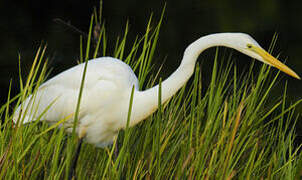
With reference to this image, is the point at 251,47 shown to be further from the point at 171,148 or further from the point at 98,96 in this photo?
the point at 98,96

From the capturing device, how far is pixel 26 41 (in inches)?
323

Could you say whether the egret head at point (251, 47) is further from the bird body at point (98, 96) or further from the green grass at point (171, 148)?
the bird body at point (98, 96)

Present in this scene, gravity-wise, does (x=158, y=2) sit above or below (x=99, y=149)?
above

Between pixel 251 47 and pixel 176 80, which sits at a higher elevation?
pixel 251 47

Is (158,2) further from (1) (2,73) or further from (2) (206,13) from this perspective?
(1) (2,73)

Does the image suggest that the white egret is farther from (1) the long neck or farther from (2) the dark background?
(2) the dark background

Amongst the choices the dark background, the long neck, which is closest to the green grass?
the long neck

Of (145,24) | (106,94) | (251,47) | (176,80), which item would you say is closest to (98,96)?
(106,94)

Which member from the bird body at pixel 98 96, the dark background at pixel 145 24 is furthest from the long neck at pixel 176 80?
the dark background at pixel 145 24

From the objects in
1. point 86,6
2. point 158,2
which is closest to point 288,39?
point 158,2

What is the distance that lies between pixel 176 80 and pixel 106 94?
15.8 inches

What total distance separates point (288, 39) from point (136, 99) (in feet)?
22.0

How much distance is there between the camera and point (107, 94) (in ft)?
7.16

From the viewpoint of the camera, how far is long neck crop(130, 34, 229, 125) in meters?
1.94
